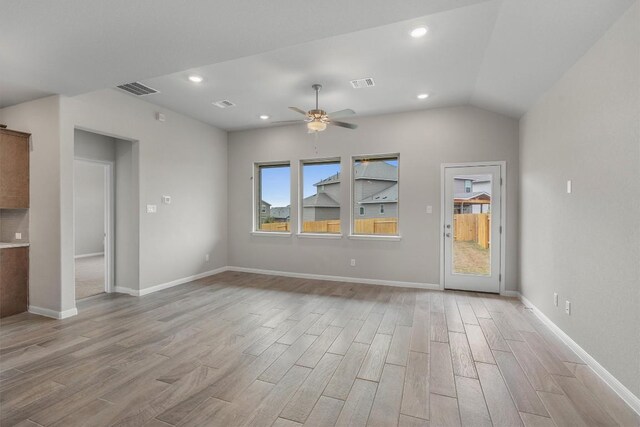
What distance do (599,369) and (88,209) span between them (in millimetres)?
11215

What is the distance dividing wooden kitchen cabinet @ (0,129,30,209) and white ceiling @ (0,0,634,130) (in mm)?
526

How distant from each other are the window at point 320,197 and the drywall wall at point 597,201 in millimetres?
3259

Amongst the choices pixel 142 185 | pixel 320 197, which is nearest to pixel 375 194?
pixel 320 197

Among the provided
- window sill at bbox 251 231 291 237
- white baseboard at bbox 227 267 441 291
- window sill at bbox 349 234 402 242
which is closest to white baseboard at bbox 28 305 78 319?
white baseboard at bbox 227 267 441 291

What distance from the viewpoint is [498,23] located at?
272 cm

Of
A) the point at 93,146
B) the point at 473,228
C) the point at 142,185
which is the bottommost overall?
the point at 473,228

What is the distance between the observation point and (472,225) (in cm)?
495

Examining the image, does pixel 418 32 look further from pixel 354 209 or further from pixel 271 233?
pixel 271 233

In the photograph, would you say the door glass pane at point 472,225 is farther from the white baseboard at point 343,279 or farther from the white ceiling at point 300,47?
the white ceiling at point 300,47

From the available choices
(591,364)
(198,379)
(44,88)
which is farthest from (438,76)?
(44,88)

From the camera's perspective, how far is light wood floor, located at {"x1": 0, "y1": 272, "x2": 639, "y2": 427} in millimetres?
2004

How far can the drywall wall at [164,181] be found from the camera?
3.85m

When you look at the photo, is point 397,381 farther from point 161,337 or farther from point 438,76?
point 438,76

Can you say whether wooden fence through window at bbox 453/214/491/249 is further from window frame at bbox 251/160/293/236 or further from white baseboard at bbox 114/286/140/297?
white baseboard at bbox 114/286/140/297
